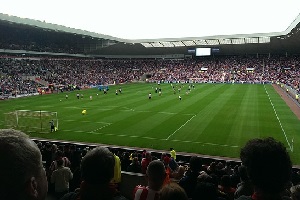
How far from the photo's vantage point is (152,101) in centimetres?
4375

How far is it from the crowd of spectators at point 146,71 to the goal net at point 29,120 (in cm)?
2979

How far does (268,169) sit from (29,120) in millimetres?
28389

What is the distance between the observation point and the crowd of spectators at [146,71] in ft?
225

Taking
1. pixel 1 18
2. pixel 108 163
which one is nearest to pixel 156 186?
pixel 108 163

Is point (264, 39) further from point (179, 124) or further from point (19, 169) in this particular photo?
point (19, 169)

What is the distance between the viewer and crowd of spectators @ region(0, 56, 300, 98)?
2704 inches

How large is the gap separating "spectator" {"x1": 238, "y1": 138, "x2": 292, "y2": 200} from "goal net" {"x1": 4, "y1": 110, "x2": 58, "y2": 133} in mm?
26246

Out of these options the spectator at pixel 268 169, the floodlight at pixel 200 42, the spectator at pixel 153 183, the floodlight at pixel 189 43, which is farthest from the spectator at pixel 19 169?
the floodlight at pixel 200 42

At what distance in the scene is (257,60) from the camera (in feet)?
313

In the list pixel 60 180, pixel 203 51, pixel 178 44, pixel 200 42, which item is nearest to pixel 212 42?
pixel 200 42

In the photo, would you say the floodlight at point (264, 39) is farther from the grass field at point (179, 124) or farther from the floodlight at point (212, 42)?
the grass field at point (179, 124)

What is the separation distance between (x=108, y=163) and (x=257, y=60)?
9869cm

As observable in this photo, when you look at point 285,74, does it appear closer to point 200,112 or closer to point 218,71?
point 218,71

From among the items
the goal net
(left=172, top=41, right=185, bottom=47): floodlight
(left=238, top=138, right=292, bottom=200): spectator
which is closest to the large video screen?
(left=172, top=41, right=185, bottom=47): floodlight
